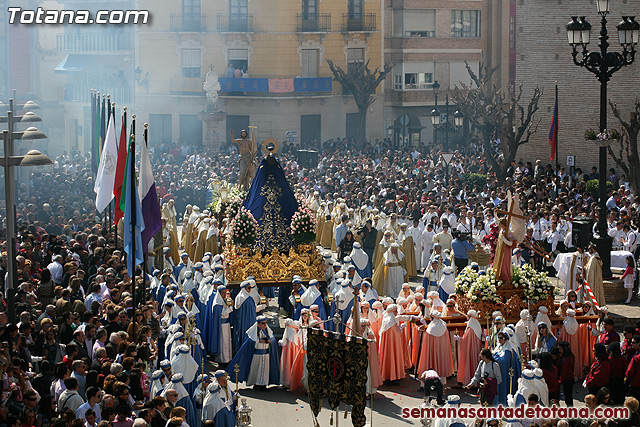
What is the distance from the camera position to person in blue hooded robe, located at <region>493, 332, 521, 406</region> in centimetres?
1423

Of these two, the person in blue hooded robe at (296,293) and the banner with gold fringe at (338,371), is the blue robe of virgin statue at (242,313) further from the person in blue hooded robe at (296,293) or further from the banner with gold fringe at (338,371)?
the banner with gold fringe at (338,371)

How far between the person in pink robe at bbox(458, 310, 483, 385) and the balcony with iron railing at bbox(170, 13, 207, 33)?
→ 137 ft

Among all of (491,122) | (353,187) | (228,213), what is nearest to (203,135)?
(491,122)

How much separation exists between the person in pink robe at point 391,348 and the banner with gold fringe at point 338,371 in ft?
12.6

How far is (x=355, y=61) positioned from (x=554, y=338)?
133ft

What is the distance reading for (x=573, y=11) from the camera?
37156 millimetres

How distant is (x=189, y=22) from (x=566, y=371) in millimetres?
43889

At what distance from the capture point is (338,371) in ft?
38.5

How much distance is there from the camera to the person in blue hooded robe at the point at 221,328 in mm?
16844

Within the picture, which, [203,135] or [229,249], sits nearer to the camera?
[229,249]

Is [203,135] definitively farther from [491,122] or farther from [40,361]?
[40,361]

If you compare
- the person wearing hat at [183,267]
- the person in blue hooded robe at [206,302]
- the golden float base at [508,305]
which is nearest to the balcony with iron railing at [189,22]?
the person wearing hat at [183,267]

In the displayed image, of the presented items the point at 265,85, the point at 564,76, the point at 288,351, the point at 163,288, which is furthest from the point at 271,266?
the point at 265,85

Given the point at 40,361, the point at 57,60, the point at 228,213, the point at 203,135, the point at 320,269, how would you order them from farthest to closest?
the point at 57,60, the point at 203,135, the point at 228,213, the point at 320,269, the point at 40,361
